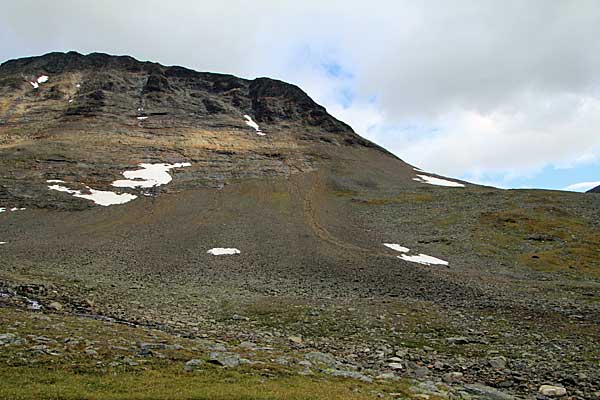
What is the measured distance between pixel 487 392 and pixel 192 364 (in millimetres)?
10640

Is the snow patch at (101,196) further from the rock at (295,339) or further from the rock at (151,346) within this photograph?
the rock at (151,346)

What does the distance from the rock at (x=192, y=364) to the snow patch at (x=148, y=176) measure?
6706 cm

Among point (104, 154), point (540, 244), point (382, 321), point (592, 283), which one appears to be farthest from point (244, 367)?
point (104, 154)

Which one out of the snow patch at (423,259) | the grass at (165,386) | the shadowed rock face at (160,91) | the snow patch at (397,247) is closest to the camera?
the grass at (165,386)

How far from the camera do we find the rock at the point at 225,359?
1584 centimetres

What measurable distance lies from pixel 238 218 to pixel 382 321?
133 feet

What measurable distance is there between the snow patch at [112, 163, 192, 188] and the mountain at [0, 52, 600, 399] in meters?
0.65

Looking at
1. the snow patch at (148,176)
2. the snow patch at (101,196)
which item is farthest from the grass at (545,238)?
the snow patch at (148,176)

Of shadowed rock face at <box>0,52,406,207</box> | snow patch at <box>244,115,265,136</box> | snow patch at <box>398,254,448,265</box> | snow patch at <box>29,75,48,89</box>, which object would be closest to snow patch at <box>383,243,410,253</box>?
snow patch at <box>398,254,448,265</box>

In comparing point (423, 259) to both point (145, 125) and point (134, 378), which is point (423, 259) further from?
point (145, 125)

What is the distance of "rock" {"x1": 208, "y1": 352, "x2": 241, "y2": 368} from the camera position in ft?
52.0

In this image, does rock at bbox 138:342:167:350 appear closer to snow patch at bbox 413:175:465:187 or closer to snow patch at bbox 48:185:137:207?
snow patch at bbox 48:185:137:207

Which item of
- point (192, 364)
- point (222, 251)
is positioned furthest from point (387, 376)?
point (222, 251)

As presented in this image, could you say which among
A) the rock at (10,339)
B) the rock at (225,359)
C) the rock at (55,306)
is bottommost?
the rock at (225,359)
